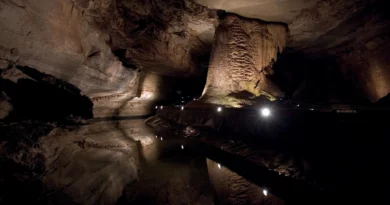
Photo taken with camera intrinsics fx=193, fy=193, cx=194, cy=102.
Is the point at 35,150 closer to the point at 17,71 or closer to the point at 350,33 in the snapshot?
the point at 17,71

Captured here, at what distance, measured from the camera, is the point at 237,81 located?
857 centimetres

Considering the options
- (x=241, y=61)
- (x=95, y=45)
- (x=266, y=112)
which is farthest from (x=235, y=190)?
(x=95, y=45)

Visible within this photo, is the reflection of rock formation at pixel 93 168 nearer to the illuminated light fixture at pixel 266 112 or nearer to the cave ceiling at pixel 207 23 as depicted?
the illuminated light fixture at pixel 266 112

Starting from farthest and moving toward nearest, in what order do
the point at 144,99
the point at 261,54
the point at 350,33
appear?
the point at 144,99 < the point at 350,33 < the point at 261,54

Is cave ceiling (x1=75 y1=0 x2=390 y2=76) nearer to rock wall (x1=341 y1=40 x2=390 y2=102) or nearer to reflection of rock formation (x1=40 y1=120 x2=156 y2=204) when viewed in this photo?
rock wall (x1=341 y1=40 x2=390 y2=102)

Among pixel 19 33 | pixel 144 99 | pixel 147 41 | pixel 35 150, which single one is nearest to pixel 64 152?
pixel 35 150

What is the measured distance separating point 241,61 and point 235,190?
667 centimetres

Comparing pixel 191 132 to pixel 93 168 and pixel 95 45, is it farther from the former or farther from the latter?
pixel 95 45

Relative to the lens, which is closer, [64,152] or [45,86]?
[64,152]

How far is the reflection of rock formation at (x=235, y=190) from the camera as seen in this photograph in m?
2.63

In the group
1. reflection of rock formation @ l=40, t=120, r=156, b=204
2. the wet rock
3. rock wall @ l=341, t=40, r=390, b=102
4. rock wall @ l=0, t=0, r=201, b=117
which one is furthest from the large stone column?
rock wall @ l=341, t=40, r=390, b=102

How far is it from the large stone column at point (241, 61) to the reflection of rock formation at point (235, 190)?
193 inches

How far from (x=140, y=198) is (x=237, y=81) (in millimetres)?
6860

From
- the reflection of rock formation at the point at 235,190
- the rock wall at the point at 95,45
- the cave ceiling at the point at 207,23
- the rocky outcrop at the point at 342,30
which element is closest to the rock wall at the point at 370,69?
the rocky outcrop at the point at 342,30
